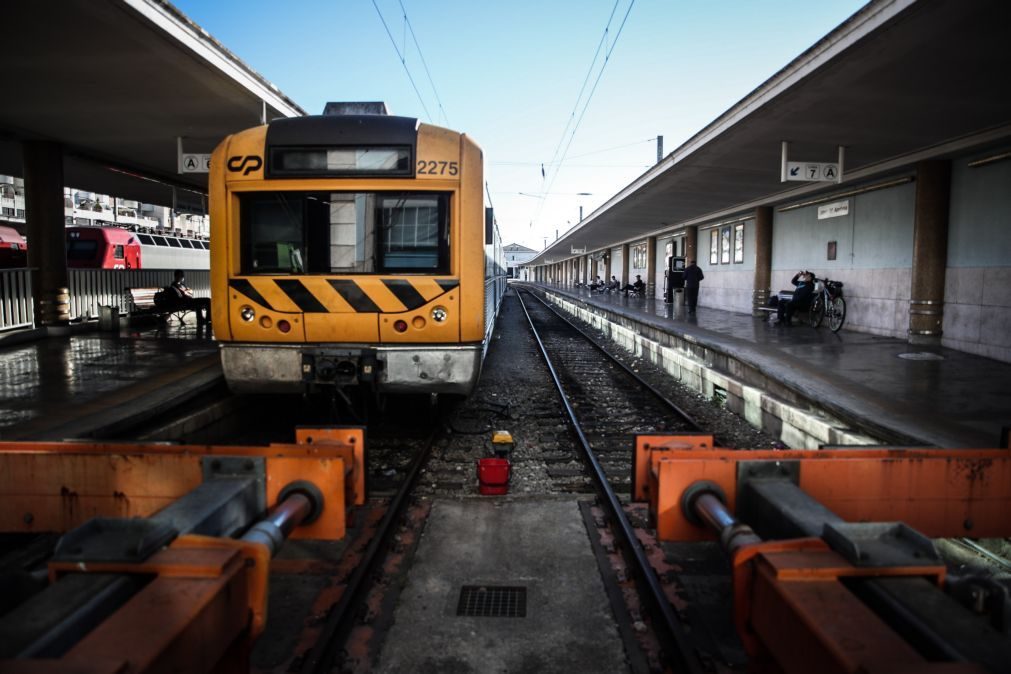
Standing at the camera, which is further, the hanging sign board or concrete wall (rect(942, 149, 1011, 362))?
the hanging sign board

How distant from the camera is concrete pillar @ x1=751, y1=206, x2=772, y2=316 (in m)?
18.2

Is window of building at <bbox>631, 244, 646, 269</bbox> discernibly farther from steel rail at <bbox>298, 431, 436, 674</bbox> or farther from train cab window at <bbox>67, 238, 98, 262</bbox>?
steel rail at <bbox>298, 431, 436, 674</bbox>

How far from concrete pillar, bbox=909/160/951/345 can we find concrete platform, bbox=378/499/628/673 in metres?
9.53

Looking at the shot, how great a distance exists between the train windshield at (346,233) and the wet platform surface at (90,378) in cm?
196

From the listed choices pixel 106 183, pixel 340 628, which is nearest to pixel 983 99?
pixel 340 628

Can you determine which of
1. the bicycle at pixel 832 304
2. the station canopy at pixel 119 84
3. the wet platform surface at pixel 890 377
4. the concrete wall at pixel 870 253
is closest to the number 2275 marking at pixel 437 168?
the station canopy at pixel 119 84

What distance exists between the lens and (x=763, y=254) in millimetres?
18250

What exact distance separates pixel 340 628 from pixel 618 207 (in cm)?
1942

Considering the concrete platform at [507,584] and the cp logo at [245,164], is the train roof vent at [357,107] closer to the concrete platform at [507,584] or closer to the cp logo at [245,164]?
the cp logo at [245,164]

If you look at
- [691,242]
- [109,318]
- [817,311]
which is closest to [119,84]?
[109,318]

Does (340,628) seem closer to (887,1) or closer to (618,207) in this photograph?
(887,1)

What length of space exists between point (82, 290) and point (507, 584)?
15229 mm

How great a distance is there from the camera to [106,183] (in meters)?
18.1

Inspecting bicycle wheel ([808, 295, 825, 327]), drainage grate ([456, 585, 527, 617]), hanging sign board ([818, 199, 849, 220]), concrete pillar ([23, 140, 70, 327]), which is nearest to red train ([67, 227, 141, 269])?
concrete pillar ([23, 140, 70, 327])
